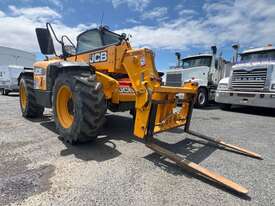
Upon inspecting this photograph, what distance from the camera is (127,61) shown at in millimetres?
3936

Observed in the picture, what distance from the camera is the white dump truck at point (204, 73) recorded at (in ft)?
35.1

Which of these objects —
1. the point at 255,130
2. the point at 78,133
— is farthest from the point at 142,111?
the point at 255,130

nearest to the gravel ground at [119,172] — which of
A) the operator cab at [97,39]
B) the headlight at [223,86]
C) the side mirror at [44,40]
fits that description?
the side mirror at [44,40]

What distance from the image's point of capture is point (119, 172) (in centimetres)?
280

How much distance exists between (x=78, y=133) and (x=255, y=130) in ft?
15.6

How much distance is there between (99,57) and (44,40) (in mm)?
1402

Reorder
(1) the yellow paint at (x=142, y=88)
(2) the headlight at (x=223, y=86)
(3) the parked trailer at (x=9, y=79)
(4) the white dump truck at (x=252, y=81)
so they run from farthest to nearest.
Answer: (3) the parked trailer at (x=9, y=79) < (2) the headlight at (x=223, y=86) < (4) the white dump truck at (x=252, y=81) < (1) the yellow paint at (x=142, y=88)

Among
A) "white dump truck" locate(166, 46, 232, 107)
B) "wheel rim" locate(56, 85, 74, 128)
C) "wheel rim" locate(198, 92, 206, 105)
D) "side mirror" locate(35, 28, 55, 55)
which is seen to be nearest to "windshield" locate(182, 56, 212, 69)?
"white dump truck" locate(166, 46, 232, 107)

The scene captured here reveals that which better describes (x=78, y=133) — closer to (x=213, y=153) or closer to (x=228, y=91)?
(x=213, y=153)

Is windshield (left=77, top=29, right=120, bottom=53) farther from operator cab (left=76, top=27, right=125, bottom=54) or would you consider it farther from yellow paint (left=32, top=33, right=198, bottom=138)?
yellow paint (left=32, top=33, right=198, bottom=138)

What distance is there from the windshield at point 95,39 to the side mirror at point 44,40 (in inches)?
27.8

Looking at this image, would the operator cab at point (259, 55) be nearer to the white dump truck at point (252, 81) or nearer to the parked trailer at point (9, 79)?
the white dump truck at point (252, 81)

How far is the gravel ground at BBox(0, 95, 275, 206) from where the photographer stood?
2.23 meters

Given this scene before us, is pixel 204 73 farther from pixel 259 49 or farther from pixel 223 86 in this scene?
pixel 259 49
